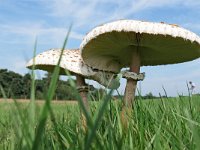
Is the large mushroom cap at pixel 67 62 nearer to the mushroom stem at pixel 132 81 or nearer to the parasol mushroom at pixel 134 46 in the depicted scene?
the parasol mushroom at pixel 134 46

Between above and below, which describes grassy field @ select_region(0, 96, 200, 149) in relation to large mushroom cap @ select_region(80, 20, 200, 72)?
below

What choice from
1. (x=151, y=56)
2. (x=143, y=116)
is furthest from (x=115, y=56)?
(x=143, y=116)

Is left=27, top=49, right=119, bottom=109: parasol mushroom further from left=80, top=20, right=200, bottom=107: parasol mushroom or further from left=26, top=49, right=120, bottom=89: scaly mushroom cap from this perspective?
left=80, top=20, right=200, bottom=107: parasol mushroom

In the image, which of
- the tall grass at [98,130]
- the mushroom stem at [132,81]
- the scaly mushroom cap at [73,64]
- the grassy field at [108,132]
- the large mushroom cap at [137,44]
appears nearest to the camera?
the tall grass at [98,130]

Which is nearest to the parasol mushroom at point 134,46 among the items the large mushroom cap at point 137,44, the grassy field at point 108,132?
the large mushroom cap at point 137,44

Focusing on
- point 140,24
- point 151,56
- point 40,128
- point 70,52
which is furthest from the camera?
point 70,52

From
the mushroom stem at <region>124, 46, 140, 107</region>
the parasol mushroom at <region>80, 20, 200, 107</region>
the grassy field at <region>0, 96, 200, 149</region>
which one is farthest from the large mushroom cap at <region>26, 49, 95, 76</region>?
Result: the grassy field at <region>0, 96, 200, 149</region>

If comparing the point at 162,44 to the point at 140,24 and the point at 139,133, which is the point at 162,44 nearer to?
the point at 140,24
